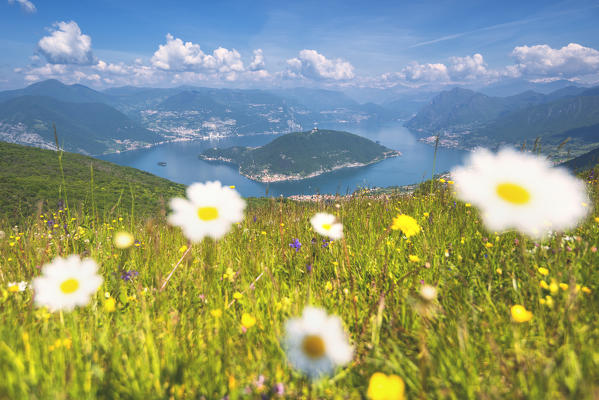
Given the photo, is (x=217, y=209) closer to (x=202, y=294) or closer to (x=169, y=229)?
(x=202, y=294)

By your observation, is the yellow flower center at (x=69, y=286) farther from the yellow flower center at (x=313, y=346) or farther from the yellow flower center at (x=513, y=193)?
the yellow flower center at (x=513, y=193)

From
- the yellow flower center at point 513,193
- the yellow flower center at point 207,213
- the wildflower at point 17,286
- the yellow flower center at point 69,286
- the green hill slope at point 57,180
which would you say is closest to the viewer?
the yellow flower center at point 513,193

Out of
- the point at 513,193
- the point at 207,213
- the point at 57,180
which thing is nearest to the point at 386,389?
the point at 513,193

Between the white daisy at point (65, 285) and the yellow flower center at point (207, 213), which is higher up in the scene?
the yellow flower center at point (207, 213)

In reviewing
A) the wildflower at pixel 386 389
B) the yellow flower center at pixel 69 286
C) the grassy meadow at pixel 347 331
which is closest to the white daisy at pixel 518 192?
the grassy meadow at pixel 347 331

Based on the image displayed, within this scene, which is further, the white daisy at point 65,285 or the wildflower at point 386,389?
the white daisy at point 65,285

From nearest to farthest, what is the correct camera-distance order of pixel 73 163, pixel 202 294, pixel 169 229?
pixel 202 294
pixel 169 229
pixel 73 163

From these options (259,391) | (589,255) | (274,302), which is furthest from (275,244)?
(589,255)

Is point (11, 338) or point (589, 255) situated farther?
point (589, 255)
